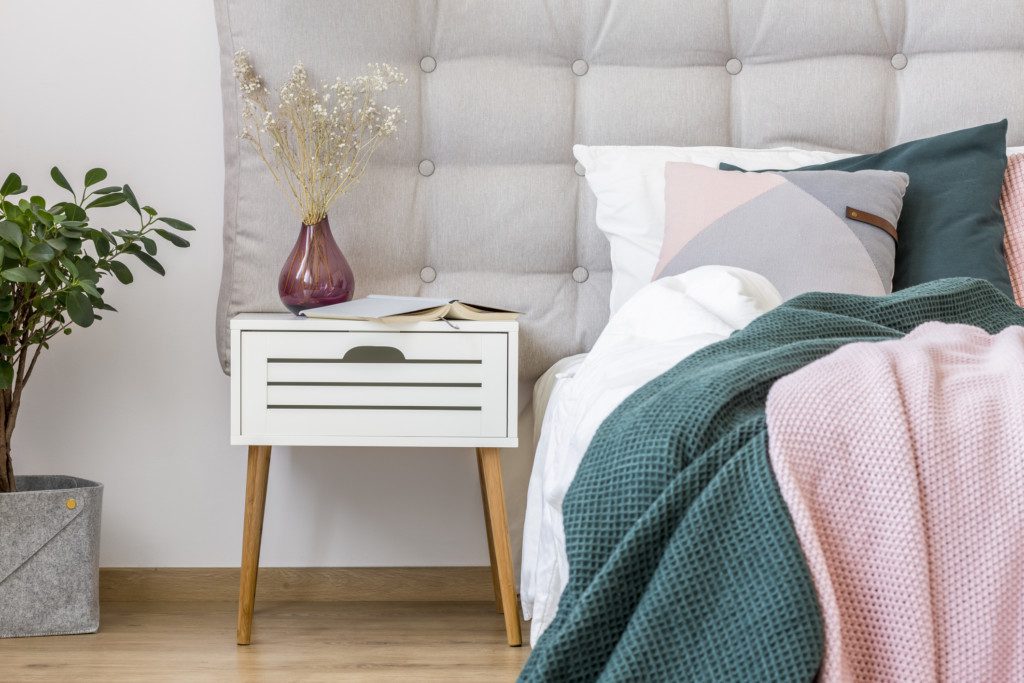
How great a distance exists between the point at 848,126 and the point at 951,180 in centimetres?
38

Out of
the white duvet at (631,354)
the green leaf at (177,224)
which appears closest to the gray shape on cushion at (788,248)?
the white duvet at (631,354)

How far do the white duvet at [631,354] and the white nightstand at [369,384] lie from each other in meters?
0.33

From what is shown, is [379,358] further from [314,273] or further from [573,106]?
[573,106]

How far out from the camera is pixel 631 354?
1.17m

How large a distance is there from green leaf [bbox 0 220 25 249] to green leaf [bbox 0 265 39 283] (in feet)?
0.15

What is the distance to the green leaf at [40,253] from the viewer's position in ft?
5.48

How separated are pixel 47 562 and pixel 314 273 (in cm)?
74

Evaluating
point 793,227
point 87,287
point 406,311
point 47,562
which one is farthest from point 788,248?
point 47,562

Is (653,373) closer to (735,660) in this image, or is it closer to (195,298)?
(735,660)

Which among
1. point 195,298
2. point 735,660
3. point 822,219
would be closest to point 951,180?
point 822,219

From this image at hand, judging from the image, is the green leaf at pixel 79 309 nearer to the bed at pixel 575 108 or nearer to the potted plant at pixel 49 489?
A: the potted plant at pixel 49 489

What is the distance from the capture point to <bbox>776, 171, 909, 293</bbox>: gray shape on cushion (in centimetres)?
161

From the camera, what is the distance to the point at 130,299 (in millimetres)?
2111

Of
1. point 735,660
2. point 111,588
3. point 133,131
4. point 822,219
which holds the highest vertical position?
point 133,131
